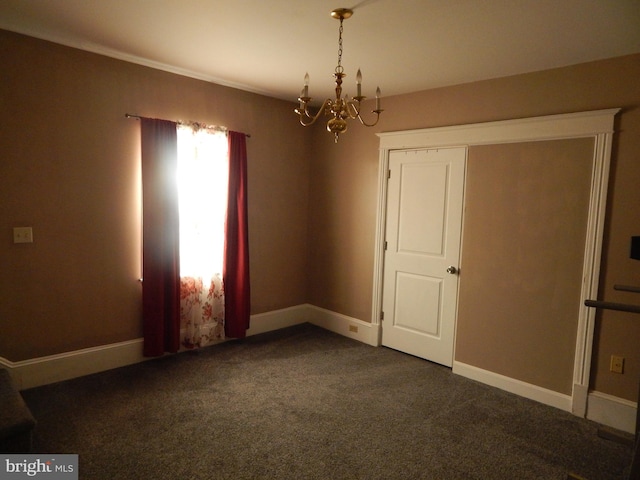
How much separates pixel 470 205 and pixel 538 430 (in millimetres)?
1804

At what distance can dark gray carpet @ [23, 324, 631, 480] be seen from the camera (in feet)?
7.55

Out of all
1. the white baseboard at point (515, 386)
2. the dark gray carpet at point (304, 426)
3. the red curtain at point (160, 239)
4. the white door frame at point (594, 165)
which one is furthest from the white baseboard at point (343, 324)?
the white door frame at point (594, 165)

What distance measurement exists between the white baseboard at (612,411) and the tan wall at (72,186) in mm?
3710

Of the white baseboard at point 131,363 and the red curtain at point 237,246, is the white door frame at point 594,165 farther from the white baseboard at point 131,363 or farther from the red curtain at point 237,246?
the red curtain at point 237,246

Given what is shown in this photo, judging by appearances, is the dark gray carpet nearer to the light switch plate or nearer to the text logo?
the text logo

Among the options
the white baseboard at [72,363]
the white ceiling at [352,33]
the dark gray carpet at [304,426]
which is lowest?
the dark gray carpet at [304,426]

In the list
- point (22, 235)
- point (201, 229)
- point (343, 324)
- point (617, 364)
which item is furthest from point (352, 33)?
point (343, 324)

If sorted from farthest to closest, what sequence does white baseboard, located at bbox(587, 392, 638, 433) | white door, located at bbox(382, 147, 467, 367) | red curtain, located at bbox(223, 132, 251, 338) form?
red curtain, located at bbox(223, 132, 251, 338) → white door, located at bbox(382, 147, 467, 367) → white baseboard, located at bbox(587, 392, 638, 433)

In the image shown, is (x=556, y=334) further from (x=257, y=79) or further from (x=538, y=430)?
(x=257, y=79)

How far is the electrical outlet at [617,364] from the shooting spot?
2807 mm

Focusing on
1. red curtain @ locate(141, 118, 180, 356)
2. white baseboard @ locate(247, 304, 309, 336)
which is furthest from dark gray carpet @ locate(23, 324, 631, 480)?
white baseboard @ locate(247, 304, 309, 336)

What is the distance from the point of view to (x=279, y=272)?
4.73 metres

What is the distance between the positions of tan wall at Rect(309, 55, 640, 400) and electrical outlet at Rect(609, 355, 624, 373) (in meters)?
0.03

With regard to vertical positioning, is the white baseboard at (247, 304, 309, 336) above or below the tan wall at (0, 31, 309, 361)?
below
